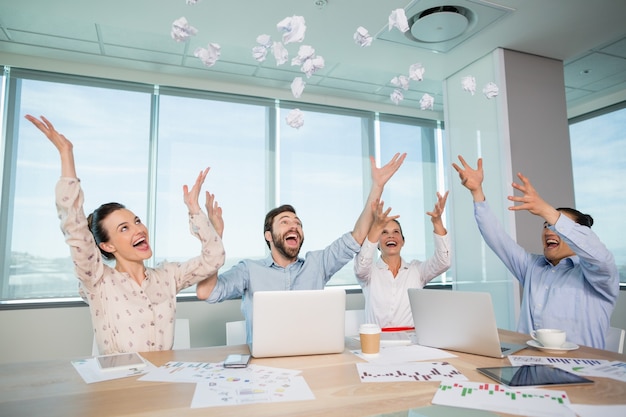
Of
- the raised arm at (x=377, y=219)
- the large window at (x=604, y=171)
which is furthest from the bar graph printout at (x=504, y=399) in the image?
the large window at (x=604, y=171)

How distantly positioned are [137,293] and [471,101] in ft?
10.8

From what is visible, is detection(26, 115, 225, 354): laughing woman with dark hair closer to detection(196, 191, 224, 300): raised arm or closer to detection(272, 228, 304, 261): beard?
detection(196, 191, 224, 300): raised arm

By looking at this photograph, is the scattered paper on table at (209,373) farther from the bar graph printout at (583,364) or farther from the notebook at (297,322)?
the bar graph printout at (583,364)

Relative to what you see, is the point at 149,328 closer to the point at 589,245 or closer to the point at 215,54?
the point at 215,54

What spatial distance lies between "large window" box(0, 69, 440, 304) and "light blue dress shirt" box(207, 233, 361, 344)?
Answer: 1.90 m

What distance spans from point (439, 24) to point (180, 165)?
2.65m

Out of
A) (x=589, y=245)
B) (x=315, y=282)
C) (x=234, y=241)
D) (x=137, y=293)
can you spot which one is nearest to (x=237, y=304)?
(x=234, y=241)

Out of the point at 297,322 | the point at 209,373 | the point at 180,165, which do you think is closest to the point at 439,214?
the point at 297,322

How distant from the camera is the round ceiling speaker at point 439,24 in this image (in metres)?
2.93

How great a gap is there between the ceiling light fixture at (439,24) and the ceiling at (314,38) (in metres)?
0.04

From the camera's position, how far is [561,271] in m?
2.21

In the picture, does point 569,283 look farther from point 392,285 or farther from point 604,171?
point 604,171

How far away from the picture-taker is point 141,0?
2785mm

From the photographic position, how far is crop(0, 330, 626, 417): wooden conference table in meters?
1.01
